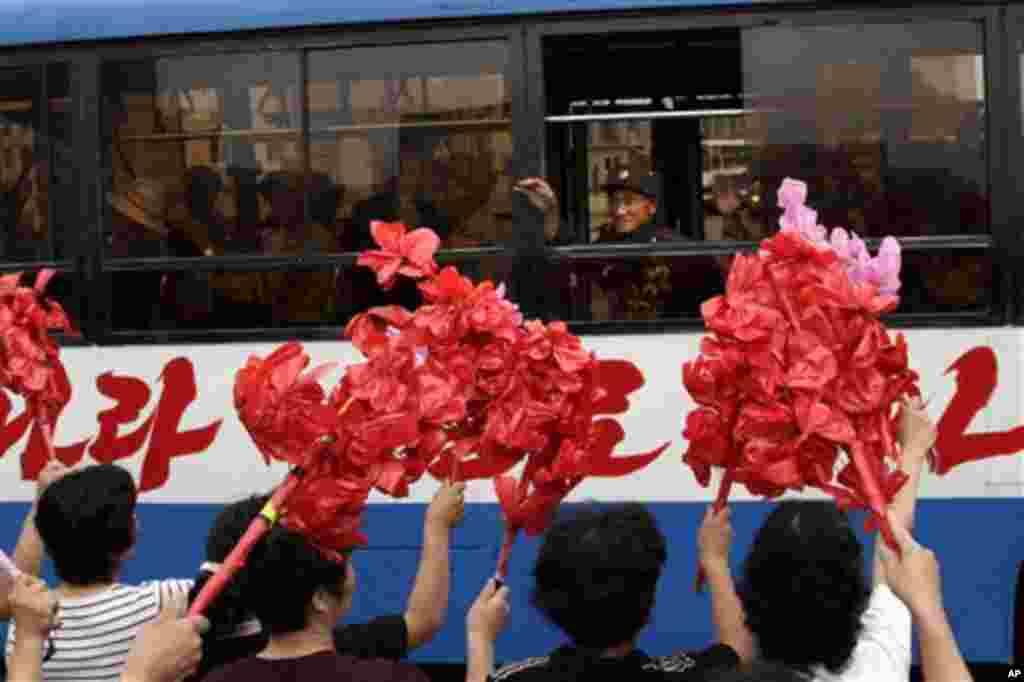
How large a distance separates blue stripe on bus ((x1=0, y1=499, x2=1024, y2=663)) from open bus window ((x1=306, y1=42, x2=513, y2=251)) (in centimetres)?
109

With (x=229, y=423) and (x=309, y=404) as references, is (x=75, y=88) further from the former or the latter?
(x=309, y=404)

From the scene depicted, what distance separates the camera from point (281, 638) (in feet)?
10.5

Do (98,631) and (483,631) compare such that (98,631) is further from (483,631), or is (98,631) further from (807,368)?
(807,368)

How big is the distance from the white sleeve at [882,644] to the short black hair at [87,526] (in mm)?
1723

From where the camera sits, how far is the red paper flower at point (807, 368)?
3.26 m

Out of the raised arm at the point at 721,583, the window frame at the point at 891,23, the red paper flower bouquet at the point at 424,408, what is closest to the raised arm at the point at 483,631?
the red paper flower bouquet at the point at 424,408

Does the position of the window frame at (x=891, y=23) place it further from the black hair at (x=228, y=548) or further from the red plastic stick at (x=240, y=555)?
the red plastic stick at (x=240, y=555)

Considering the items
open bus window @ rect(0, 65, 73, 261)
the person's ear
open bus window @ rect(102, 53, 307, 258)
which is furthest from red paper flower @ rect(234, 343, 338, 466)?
open bus window @ rect(0, 65, 73, 261)

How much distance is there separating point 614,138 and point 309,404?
10.1ft

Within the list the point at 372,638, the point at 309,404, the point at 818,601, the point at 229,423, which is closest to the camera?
the point at 818,601

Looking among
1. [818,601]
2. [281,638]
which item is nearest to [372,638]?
[281,638]

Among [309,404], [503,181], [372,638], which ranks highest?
[503,181]

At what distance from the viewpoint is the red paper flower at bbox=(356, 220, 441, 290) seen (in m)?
3.98

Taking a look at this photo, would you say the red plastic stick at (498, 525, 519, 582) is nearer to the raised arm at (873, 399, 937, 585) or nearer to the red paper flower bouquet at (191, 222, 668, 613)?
the red paper flower bouquet at (191, 222, 668, 613)
